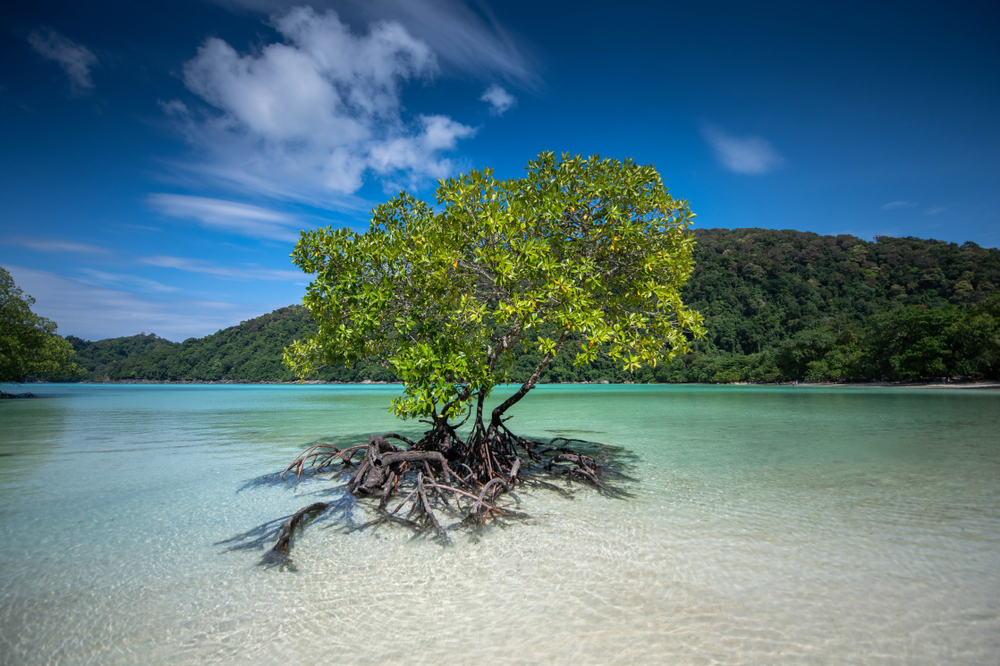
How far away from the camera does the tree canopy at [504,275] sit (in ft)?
19.9

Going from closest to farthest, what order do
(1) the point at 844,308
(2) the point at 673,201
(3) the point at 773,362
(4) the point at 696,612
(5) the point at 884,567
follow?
1. (4) the point at 696,612
2. (5) the point at 884,567
3. (2) the point at 673,201
4. (3) the point at 773,362
5. (1) the point at 844,308

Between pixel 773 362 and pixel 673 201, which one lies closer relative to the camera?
pixel 673 201

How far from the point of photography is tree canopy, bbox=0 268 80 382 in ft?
122

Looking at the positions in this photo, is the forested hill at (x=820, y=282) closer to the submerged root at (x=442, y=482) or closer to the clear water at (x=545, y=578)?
the submerged root at (x=442, y=482)

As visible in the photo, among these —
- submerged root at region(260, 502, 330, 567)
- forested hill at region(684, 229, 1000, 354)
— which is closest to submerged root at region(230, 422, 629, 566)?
submerged root at region(260, 502, 330, 567)

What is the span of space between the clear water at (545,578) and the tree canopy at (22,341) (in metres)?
42.1

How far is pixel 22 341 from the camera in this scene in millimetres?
38781

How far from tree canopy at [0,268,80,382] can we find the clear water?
42.1 meters

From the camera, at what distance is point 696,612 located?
3654 mm

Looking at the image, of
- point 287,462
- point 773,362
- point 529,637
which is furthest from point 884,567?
point 773,362

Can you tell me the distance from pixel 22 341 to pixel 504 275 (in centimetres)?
5249

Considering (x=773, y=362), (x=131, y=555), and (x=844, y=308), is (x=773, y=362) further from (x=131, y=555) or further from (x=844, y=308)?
(x=131, y=555)

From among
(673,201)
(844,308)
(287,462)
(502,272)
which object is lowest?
(287,462)

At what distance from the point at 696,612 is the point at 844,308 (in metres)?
127
